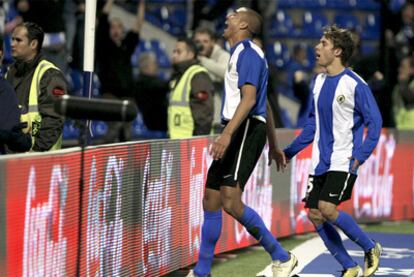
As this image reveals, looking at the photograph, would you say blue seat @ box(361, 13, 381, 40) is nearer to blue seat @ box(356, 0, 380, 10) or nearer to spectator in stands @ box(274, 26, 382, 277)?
blue seat @ box(356, 0, 380, 10)

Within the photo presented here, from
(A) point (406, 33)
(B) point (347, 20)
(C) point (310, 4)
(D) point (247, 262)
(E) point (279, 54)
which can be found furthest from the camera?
(C) point (310, 4)

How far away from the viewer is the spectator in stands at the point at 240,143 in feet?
27.2

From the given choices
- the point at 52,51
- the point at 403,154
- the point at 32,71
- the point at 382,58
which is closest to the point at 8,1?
the point at 52,51

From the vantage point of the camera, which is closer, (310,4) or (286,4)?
(286,4)

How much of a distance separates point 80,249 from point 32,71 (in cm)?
214

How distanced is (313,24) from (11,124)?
14.8 m

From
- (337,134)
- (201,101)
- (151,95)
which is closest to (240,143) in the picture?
(337,134)

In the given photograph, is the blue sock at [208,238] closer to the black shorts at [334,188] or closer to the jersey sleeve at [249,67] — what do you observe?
the black shorts at [334,188]

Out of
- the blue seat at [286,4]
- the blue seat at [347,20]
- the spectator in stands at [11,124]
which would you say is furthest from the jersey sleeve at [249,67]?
the blue seat at [286,4]

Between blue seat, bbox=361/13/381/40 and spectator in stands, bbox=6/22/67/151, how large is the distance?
13.8m

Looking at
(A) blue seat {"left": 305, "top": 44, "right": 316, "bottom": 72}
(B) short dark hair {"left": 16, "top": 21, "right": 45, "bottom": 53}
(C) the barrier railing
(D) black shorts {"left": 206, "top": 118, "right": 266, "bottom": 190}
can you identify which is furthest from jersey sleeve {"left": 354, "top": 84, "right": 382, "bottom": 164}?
(A) blue seat {"left": 305, "top": 44, "right": 316, "bottom": 72}

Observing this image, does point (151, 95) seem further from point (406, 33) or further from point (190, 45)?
point (406, 33)

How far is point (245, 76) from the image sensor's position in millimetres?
8227

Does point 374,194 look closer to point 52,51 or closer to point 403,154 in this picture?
point 403,154
